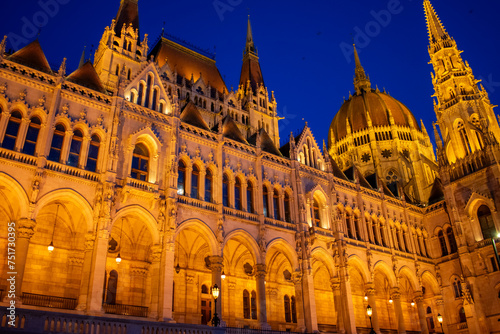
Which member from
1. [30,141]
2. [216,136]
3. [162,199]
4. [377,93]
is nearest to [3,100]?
[30,141]

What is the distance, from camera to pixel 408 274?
3909 cm

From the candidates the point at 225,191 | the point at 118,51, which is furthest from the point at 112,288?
the point at 118,51

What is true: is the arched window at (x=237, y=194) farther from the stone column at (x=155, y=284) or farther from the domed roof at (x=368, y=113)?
the domed roof at (x=368, y=113)

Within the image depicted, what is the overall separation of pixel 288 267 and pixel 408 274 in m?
11.6

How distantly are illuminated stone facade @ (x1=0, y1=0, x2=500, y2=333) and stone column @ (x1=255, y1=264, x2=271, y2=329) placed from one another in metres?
0.09

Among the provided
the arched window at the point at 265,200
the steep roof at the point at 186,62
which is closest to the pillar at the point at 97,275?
the arched window at the point at 265,200

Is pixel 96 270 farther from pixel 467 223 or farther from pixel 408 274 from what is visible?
pixel 467 223

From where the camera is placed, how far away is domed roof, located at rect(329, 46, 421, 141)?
61.3 m

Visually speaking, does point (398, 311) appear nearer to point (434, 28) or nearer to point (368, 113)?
point (368, 113)

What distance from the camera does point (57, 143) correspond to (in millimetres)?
24812

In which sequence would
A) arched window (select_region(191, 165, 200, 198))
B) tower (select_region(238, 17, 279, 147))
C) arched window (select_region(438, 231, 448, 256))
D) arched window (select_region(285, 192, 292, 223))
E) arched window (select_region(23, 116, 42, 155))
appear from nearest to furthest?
arched window (select_region(23, 116, 42, 155)) → arched window (select_region(191, 165, 200, 198)) → arched window (select_region(285, 192, 292, 223)) → arched window (select_region(438, 231, 448, 256)) → tower (select_region(238, 17, 279, 147))

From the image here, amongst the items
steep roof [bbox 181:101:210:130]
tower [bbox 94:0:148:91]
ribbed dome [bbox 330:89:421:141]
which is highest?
ribbed dome [bbox 330:89:421:141]

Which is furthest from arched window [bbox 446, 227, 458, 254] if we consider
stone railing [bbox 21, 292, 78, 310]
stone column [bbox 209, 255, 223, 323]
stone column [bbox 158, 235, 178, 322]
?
stone railing [bbox 21, 292, 78, 310]

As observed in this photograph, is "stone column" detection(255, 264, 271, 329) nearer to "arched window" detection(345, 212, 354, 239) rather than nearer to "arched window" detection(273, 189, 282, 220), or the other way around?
"arched window" detection(273, 189, 282, 220)
